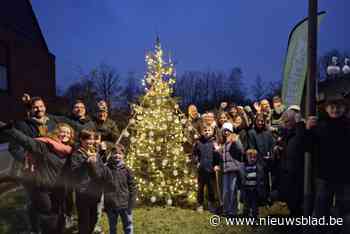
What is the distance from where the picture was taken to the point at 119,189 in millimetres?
4715

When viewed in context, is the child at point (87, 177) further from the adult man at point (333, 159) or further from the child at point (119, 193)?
the adult man at point (333, 159)

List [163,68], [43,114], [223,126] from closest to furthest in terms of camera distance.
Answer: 1. [43,114]
2. [223,126]
3. [163,68]

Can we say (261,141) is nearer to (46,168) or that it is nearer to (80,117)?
(80,117)

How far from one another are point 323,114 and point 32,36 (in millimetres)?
21245

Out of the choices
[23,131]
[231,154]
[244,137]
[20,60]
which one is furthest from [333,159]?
[20,60]

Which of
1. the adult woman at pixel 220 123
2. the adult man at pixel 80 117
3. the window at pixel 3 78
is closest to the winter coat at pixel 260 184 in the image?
the adult woman at pixel 220 123

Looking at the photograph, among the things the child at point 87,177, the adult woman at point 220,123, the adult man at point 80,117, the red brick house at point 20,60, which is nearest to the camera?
the child at point 87,177

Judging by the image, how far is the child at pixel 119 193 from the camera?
4.68m

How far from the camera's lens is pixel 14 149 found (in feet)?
15.4

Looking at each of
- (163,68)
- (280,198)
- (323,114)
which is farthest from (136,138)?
(323,114)

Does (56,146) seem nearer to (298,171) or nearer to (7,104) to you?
(298,171)

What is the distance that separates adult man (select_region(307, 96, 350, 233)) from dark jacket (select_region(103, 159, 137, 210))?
2346 millimetres

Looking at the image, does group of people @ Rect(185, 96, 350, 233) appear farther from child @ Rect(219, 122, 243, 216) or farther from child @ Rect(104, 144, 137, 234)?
child @ Rect(104, 144, 137, 234)

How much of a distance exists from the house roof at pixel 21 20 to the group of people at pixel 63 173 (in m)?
16.4
